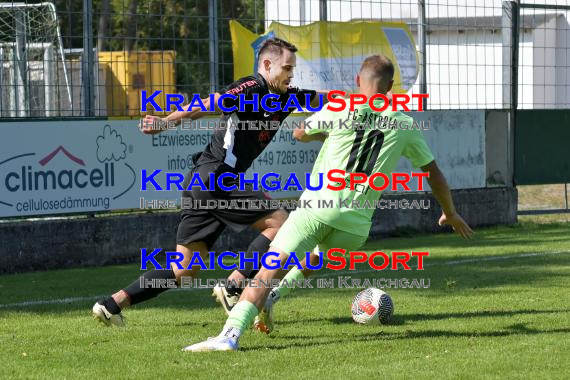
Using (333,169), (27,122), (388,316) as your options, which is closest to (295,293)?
(388,316)

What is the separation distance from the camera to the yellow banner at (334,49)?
49.8 feet

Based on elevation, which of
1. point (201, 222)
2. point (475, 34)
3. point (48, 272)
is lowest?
point (48, 272)

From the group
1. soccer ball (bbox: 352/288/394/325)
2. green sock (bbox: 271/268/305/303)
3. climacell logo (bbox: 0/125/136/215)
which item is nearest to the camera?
green sock (bbox: 271/268/305/303)

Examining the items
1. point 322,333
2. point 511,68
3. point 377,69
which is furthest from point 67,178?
point 511,68

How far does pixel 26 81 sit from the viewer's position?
43.3 feet

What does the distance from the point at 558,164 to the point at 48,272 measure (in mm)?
9277

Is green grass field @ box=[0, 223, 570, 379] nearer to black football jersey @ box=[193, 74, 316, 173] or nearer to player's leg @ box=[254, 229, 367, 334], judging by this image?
player's leg @ box=[254, 229, 367, 334]

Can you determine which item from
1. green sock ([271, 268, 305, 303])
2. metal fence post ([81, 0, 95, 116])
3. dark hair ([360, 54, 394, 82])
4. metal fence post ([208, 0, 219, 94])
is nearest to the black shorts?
green sock ([271, 268, 305, 303])

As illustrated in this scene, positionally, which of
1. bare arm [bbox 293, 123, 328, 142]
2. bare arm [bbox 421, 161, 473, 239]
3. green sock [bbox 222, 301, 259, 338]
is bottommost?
green sock [bbox 222, 301, 259, 338]

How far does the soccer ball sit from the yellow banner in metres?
6.93

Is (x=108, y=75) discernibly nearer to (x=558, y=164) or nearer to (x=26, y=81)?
(x=26, y=81)

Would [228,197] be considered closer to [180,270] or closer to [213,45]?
[180,270]

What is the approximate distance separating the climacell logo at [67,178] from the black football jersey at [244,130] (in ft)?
15.8

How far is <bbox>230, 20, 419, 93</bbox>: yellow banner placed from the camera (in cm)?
1519
